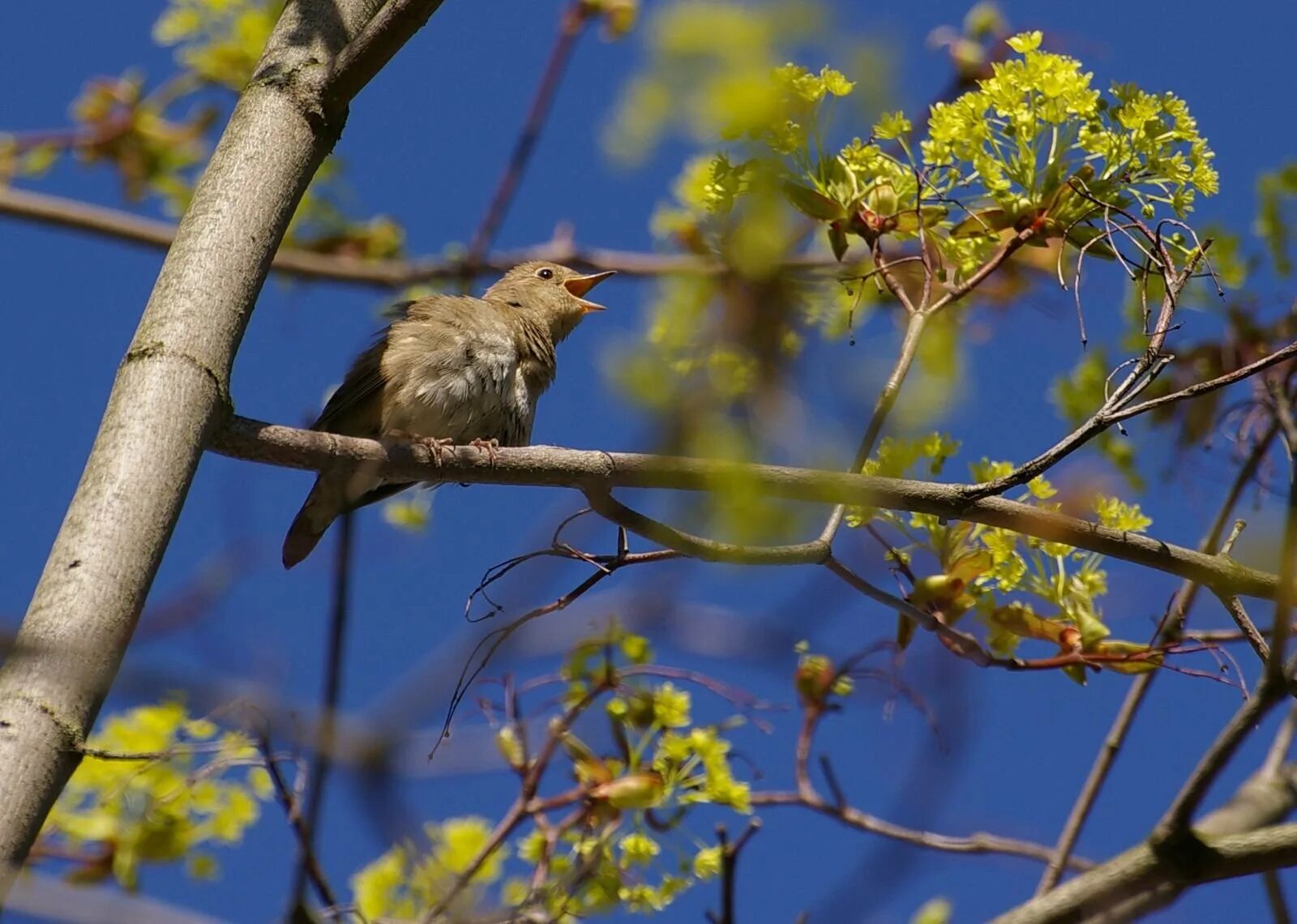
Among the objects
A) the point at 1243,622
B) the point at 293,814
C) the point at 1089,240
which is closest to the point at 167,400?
the point at 293,814

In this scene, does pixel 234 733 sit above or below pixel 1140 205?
below

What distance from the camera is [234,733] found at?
4125 millimetres

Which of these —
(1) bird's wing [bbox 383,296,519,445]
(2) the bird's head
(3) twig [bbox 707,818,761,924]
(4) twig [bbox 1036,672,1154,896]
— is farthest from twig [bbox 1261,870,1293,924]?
(2) the bird's head

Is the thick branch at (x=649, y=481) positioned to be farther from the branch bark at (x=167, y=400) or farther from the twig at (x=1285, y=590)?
the twig at (x=1285, y=590)

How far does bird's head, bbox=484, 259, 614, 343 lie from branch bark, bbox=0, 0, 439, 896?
4.00 meters

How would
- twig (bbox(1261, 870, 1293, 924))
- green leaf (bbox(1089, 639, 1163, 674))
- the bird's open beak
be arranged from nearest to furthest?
green leaf (bbox(1089, 639, 1163, 674))
twig (bbox(1261, 870, 1293, 924))
the bird's open beak

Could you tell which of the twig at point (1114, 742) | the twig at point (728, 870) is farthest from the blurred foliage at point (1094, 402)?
the twig at point (728, 870)

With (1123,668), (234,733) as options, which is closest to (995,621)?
(1123,668)

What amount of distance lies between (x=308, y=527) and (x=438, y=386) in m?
0.81

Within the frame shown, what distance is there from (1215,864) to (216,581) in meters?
2.95

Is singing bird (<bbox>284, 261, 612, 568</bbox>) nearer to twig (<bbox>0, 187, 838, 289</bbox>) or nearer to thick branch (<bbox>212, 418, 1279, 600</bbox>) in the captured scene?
twig (<bbox>0, 187, 838, 289</bbox>)

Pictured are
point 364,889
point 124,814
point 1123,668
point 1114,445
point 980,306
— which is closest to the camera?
point 1123,668

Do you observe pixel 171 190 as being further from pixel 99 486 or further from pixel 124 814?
pixel 99 486

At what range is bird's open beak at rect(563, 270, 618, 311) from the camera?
24.6 feet
